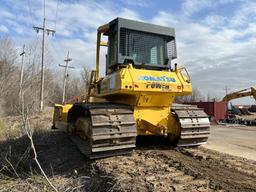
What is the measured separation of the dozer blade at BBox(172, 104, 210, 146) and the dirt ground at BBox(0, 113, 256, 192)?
0.87ft

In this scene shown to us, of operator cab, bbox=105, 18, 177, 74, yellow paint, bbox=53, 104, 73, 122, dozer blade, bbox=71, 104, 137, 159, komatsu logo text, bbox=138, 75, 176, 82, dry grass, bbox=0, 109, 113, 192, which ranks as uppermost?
operator cab, bbox=105, 18, 177, 74

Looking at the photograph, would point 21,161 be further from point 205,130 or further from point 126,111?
point 205,130

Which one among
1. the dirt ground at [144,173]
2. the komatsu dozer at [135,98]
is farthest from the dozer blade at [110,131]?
the dirt ground at [144,173]

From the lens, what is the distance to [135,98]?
780cm

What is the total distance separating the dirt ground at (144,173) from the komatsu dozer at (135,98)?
1.27ft

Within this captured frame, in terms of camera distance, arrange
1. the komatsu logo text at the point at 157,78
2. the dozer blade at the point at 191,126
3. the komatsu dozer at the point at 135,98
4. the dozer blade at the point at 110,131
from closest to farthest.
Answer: the dozer blade at the point at 110,131
the komatsu dozer at the point at 135,98
the komatsu logo text at the point at 157,78
the dozer blade at the point at 191,126

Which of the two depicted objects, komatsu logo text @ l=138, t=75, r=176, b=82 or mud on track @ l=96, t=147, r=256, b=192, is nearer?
mud on track @ l=96, t=147, r=256, b=192

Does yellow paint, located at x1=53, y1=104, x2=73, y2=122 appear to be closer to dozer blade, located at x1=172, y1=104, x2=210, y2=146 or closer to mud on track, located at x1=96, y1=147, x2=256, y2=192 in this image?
mud on track, located at x1=96, y1=147, x2=256, y2=192

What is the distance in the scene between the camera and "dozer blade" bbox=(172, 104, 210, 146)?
27.2ft

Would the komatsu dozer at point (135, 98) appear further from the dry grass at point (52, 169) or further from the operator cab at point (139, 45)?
the dry grass at point (52, 169)

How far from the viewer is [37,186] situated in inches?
256

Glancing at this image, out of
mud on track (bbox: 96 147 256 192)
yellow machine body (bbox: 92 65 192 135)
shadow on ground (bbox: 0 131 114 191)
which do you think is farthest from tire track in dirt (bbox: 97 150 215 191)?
yellow machine body (bbox: 92 65 192 135)

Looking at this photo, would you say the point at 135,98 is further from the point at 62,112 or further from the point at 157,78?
the point at 62,112

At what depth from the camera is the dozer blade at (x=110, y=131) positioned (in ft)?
22.2
